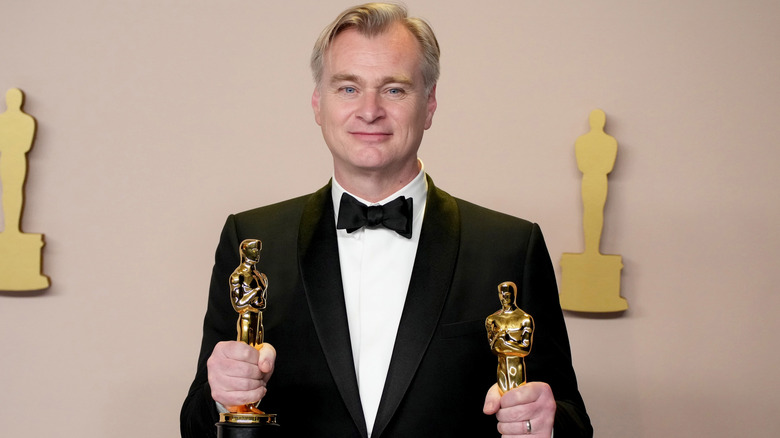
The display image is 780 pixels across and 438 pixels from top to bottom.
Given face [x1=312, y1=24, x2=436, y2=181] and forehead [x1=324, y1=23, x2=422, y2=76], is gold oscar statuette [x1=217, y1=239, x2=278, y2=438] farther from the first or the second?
forehead [x1=324, y1=23, x2=422, y2=76]

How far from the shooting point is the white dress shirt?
2.04m

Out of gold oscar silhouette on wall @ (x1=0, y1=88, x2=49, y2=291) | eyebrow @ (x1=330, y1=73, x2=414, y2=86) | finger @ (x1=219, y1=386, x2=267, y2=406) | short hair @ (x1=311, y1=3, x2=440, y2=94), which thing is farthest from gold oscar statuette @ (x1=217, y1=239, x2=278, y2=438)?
gold oscar silhouette on wall @ (x1=0, y1=88, x2=49, y2=291)

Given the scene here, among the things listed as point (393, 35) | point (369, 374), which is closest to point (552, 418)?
point (369, 374)

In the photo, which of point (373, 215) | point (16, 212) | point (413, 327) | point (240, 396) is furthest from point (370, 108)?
point (16, 212)

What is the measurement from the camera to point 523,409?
1638 mm

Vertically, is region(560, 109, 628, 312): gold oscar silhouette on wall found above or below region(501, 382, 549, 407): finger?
above

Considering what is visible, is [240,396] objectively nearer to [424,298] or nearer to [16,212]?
[424,298]

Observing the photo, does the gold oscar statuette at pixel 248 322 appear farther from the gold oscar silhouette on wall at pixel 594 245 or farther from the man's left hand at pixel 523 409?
the gold oscar silhouette on wall at pixel 594 245

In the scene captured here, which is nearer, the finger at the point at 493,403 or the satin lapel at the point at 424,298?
the finger at the point at 493,403

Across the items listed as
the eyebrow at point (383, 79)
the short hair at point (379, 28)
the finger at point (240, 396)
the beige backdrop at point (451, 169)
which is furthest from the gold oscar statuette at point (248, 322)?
the beige backdrop at point (451, 169)

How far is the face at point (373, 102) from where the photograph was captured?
2078mm

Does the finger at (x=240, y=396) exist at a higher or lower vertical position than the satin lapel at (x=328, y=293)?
lower

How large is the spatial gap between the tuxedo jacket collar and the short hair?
32 centimetres

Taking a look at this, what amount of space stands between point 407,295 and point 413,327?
8cm
